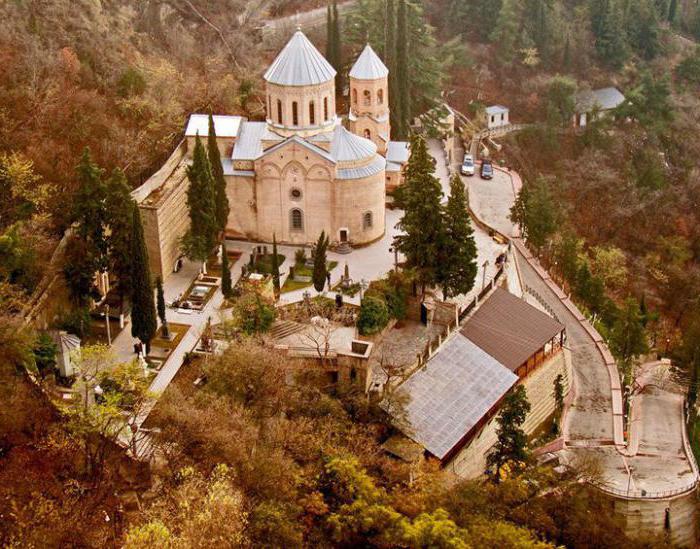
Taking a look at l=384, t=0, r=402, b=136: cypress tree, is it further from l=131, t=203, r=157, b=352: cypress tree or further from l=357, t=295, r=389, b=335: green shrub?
l=131, t=203, r=157, b=352: cypress tree

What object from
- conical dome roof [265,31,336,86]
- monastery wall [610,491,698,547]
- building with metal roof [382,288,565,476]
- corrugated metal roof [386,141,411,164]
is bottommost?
monastery wall [610,491,698,547]

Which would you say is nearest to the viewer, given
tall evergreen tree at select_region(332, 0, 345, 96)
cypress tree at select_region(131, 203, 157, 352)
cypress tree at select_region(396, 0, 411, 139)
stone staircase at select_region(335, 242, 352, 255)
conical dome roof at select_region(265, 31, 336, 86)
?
cypress tree at select_region(131, 203, 157, 352)

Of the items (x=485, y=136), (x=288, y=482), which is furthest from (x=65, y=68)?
(x=485, y=136)

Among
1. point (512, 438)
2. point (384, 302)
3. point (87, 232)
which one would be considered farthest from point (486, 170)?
point (87, 232)

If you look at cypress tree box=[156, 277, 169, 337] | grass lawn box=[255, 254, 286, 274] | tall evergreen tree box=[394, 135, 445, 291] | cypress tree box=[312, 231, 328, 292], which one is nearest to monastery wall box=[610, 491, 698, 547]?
tall evergreen tree box=[394, 135, 445, 291]

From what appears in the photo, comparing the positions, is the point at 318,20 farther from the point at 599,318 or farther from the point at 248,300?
the point at 248,300

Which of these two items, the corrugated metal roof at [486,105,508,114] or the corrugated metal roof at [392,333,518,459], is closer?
the corrugated metal roof at [392,333,518,459]

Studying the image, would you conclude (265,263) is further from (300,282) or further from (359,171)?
(359,171)
